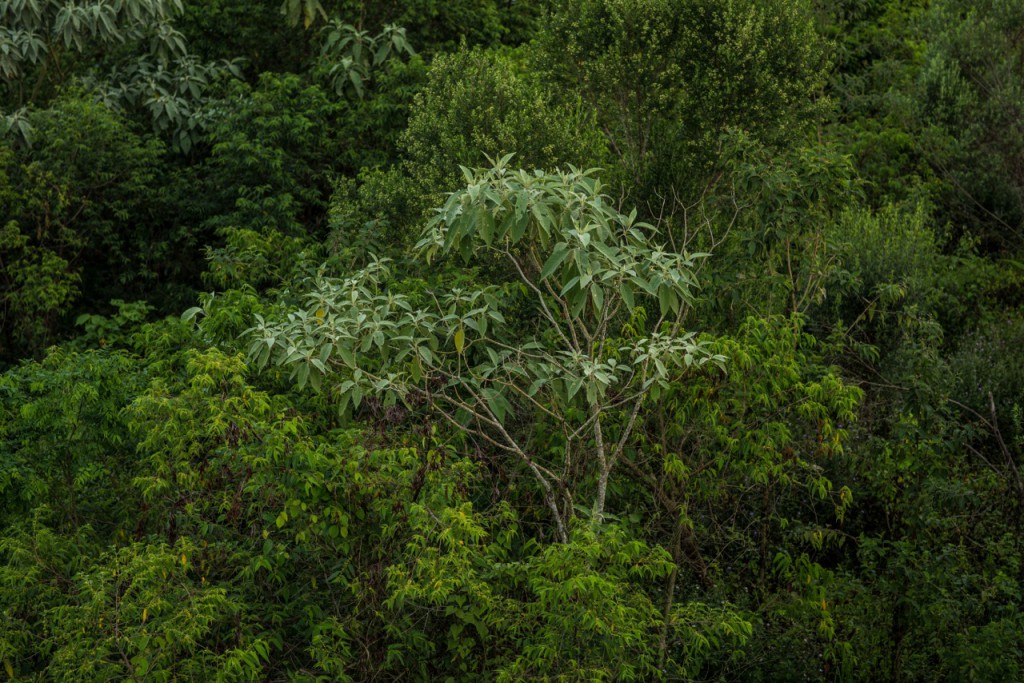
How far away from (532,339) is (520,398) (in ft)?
2.24

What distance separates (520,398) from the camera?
7.98 meters

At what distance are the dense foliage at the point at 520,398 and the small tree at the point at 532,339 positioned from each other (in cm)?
3

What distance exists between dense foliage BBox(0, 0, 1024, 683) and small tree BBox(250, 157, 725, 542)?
0.03 m

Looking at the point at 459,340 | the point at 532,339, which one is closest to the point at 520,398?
the point at 532,339

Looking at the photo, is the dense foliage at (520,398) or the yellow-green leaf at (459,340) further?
the yellow-green leaf at (459,340)

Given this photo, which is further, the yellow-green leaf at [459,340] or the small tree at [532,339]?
the yellow-green leaf at [459,340]

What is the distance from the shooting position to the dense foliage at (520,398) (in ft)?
21.5

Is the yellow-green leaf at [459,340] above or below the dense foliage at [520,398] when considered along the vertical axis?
above

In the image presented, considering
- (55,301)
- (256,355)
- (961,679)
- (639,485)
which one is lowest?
(55,301)

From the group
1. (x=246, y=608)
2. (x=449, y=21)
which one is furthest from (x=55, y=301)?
(x=246, y=608)

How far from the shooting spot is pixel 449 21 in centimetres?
1603

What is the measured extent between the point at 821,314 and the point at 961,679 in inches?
219

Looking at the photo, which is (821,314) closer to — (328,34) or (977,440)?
(977,440)

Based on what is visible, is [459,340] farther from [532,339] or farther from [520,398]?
[520,398]
